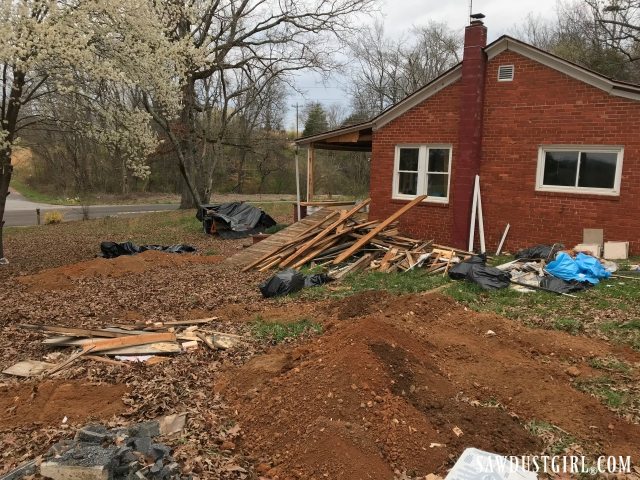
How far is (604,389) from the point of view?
482 cm

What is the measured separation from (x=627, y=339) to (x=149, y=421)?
18.9 ft

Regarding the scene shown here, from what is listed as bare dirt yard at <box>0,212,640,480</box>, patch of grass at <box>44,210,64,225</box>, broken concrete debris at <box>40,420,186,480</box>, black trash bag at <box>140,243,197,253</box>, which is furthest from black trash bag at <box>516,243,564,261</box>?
patch of grass at <box>44,210,64,225</box>

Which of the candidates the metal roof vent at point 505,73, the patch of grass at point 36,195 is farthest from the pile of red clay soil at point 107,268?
the patch of grass at point 36,195

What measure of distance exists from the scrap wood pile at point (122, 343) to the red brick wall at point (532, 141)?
322 inches

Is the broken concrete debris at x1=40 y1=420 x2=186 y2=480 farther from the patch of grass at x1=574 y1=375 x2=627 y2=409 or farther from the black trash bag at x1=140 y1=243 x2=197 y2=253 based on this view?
the black trash bag at x1=140 y1=243 x2=197 y2=253

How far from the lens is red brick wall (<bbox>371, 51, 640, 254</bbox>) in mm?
10469

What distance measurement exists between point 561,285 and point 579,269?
0.72 m

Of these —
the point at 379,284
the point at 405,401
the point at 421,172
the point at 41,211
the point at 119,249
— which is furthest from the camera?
the point at 41,211

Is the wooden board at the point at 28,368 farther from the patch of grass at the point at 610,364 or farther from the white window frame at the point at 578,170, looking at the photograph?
the white window frame at the point at 578,170

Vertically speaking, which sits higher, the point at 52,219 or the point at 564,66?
the point at 564,66

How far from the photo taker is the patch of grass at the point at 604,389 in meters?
4.58

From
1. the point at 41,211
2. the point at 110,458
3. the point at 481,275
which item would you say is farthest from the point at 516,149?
the point at 41,211

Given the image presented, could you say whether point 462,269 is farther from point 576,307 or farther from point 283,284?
point 283,284

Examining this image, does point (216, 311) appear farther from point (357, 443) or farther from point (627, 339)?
point (627, 339)
